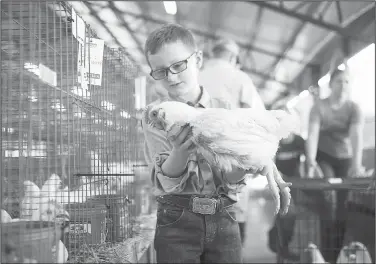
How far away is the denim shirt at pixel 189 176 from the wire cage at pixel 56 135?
32cm

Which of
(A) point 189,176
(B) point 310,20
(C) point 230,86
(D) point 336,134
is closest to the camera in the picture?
(A) point 189,176

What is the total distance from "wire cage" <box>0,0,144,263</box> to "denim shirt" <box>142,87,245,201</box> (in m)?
0.32

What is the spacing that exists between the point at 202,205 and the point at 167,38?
0.57 m

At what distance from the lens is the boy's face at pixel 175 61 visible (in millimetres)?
1604

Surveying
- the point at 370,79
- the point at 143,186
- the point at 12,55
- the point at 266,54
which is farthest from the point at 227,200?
the point at 266,54

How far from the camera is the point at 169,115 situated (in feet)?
4.63

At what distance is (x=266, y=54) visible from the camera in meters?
10.5

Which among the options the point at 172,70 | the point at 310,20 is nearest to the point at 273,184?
the point at 172,70

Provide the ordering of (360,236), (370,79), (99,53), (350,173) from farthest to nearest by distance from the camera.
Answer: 1. (370,79)
2. (350,173)
3. (360,236)
4. (99,53)

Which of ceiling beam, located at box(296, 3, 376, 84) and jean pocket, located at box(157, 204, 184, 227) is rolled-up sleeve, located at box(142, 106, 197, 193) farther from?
ceiling beam, located at box(296, 3, 376, 84)

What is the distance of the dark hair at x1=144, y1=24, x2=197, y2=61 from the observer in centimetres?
161

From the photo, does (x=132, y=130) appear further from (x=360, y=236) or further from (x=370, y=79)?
(x=370, y=79)

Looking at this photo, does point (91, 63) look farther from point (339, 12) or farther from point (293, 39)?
point (293, 39)

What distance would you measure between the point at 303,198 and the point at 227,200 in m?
1.46
